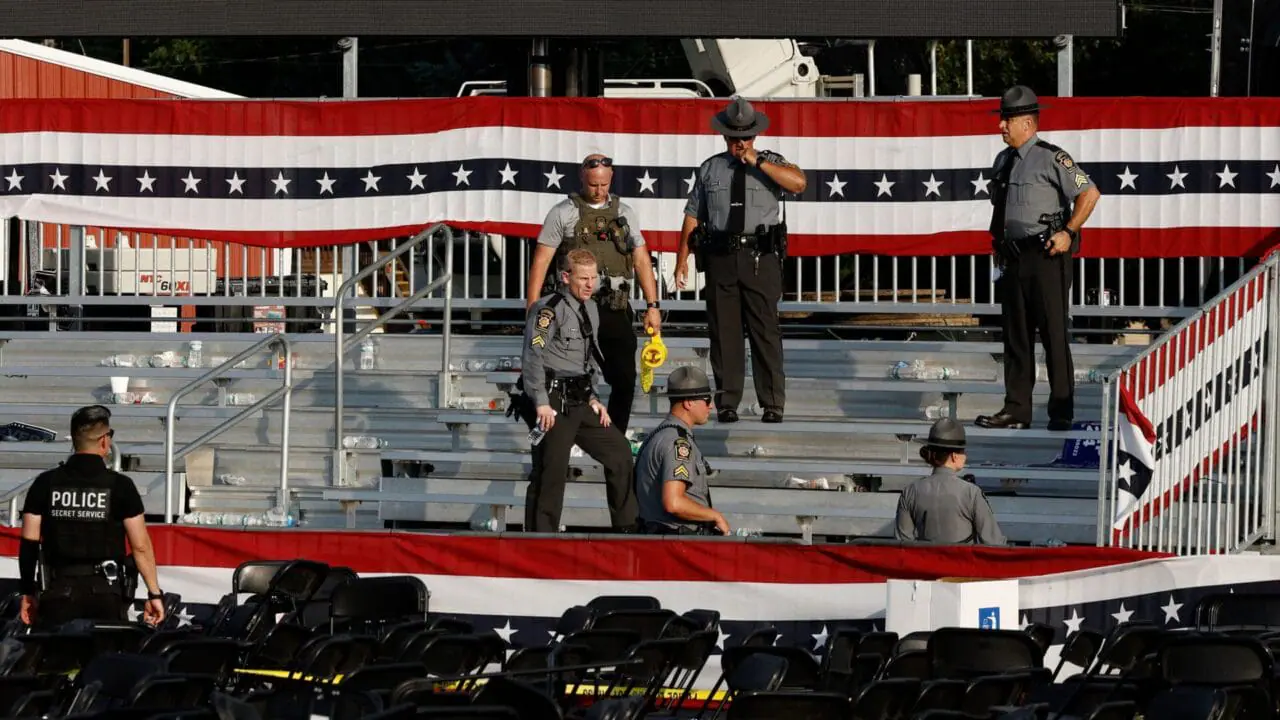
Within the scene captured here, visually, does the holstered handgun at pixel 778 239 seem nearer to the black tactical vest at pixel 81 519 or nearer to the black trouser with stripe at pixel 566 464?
the black trouser with stripe at pixel 566 464

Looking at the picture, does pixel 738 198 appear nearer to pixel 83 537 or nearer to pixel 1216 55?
pixel 83 537

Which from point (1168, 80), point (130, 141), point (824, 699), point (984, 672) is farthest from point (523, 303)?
point (1168, 80)

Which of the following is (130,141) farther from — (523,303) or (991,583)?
(991,583)

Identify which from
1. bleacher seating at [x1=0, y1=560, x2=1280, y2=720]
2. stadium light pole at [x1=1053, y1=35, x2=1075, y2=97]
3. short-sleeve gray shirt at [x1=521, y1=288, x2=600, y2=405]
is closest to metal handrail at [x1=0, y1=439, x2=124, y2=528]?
bleacher seating at [x1=0, y1=560, x2=1280, y2=720]

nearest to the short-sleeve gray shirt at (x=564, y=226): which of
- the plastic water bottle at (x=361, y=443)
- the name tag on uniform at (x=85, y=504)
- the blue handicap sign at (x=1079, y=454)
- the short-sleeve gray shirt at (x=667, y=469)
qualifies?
the short-sleeve gray shirt at (x=667, y=469)

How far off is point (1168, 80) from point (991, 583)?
2209cm

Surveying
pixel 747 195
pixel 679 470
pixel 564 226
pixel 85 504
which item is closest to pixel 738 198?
pixel 747 195

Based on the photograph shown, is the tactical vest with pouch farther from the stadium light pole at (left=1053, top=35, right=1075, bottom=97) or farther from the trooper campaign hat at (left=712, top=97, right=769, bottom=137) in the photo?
the stadium light pole at (left=1053, top=35, right=1075, bottom=97)

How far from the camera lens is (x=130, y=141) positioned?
56.2 ft

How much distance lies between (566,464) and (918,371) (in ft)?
10.4

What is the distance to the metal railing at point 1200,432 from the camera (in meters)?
12.1

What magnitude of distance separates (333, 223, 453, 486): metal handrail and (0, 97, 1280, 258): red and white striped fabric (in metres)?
0.64

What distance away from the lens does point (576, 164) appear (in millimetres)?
16422

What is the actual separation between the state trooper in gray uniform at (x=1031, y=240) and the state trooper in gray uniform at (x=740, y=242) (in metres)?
1.18
